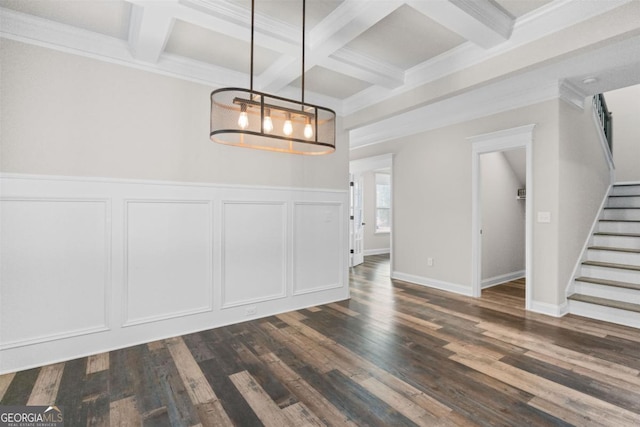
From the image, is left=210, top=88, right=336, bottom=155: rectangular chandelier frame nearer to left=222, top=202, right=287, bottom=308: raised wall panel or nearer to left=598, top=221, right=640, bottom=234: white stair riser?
left=222, top=202, right=287, bottom=308: raised wall panel

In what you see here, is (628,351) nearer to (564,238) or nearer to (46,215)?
(564,238)

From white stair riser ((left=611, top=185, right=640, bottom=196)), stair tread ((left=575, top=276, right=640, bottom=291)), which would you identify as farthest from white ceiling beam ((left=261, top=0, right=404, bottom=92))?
white stair riser ((left=611, top=185, right=640, bottom=196))

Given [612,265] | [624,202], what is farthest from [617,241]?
[624,202]

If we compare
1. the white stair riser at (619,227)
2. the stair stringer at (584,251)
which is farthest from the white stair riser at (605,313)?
the white stair riser at (619,227)

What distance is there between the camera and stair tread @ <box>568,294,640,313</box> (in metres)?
3.49

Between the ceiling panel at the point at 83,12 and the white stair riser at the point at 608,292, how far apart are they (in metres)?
5.59

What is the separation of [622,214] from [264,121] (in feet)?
18.9

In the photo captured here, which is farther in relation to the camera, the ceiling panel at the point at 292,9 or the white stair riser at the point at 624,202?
the white stair riser at the point at 624,202

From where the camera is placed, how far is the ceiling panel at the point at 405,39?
8.58 feet

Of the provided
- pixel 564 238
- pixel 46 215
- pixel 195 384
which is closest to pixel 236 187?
pixel 46 215

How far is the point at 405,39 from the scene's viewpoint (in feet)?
9.53

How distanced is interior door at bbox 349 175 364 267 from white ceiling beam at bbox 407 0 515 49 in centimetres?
416

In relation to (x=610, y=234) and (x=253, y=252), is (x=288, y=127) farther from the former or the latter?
(x=610, y=234)

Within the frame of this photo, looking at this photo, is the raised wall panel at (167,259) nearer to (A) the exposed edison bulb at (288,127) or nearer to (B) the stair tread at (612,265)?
(A) the exposed edison bulb at (288,127)
